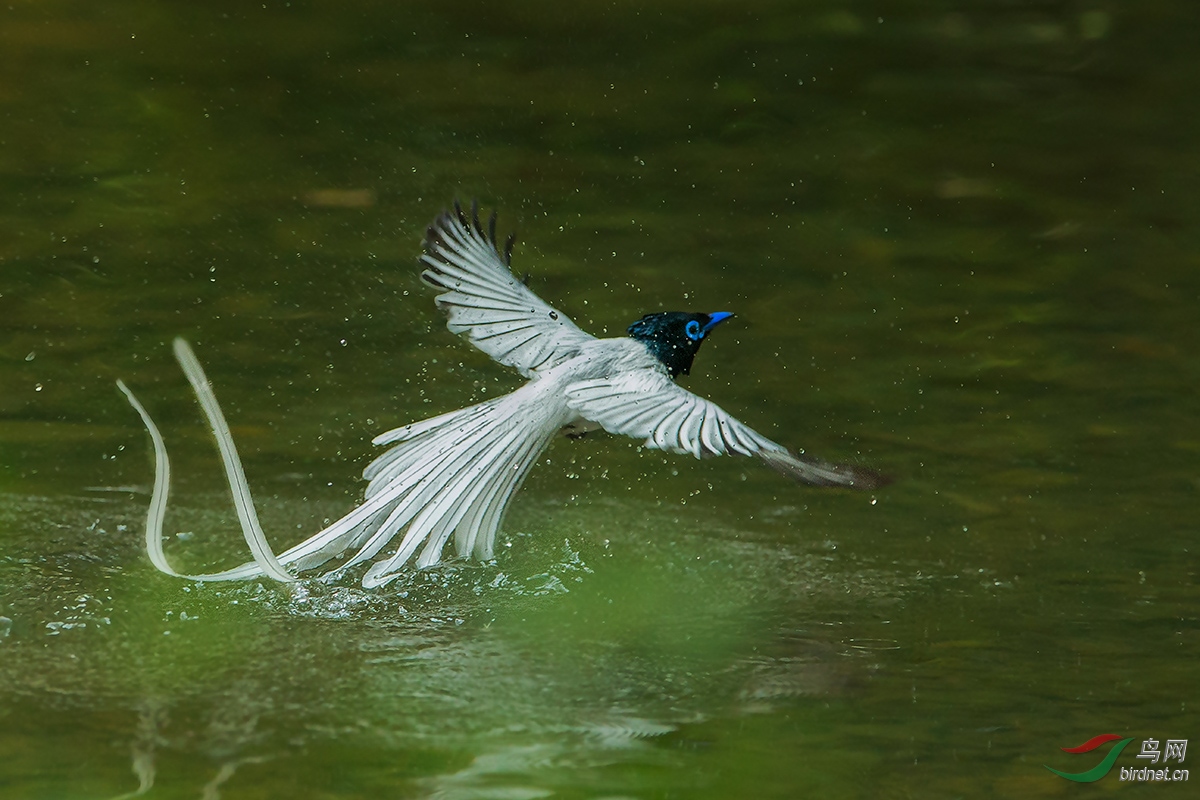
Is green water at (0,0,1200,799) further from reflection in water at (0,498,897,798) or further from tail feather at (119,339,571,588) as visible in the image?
tail feather at (119,339,571,588)

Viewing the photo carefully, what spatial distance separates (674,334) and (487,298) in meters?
0.49

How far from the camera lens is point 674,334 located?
3.78 meters

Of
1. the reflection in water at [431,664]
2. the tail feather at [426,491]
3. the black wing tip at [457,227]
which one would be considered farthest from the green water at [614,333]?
the black wing tip at [457,227]

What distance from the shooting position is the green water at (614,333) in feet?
9.91

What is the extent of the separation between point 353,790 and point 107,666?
71 centimetres

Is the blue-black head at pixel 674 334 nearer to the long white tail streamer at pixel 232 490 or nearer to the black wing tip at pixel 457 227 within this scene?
the black wing tip at pixel 457 227

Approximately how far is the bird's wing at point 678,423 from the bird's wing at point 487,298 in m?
0.27

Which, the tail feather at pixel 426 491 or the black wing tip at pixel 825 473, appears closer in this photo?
the black wing tip at pixel 825 473

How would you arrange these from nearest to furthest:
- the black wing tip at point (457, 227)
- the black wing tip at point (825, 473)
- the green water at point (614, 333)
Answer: the black wing tip at point (825, 473)
the green water at point (614, 333)
the black wing tip at point (457, 227)

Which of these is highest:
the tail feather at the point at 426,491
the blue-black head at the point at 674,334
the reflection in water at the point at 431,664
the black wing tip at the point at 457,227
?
the black wing tip at the point at 457,227

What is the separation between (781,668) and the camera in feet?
10.8

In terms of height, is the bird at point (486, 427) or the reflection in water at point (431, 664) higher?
the bird at point (486, 427)

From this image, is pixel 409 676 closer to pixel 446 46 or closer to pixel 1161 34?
pixel 446 46

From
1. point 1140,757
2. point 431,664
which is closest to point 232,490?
point 431,664
